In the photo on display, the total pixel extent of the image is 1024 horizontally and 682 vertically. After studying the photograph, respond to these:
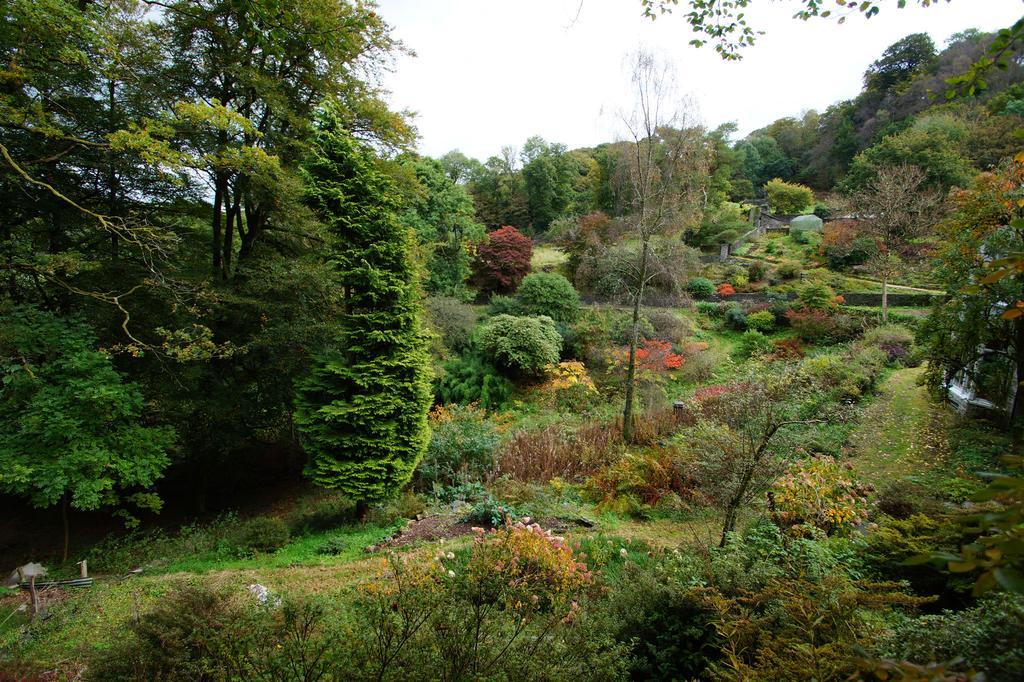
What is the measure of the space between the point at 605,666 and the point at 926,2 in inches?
174

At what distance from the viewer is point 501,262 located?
65.2 ft

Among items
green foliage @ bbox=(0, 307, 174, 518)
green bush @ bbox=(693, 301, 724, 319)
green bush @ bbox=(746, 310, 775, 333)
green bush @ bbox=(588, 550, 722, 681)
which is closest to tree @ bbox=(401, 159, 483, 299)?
green bush @ bbox=(693, 301, 724, 319)

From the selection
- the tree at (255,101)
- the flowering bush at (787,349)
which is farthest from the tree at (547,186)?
the tree at (255,101)

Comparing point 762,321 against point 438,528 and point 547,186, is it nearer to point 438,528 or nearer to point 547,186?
point 438,528

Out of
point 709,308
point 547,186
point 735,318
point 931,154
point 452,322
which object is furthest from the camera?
point 547,186

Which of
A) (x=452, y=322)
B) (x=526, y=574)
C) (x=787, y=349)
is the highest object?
(x=452, y=322)

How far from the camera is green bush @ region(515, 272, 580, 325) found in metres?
15.7

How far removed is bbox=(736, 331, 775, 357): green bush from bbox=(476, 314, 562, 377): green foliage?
23.2 feet

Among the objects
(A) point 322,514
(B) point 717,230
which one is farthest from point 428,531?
(B) point 717,230

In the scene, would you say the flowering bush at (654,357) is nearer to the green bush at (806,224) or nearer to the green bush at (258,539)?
the green bush at (258,539)

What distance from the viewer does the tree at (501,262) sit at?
19922 mm

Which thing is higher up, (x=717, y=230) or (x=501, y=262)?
(x=717, y=230)

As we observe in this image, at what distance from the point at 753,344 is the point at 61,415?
694 inches

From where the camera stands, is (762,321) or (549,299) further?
(762,321)
